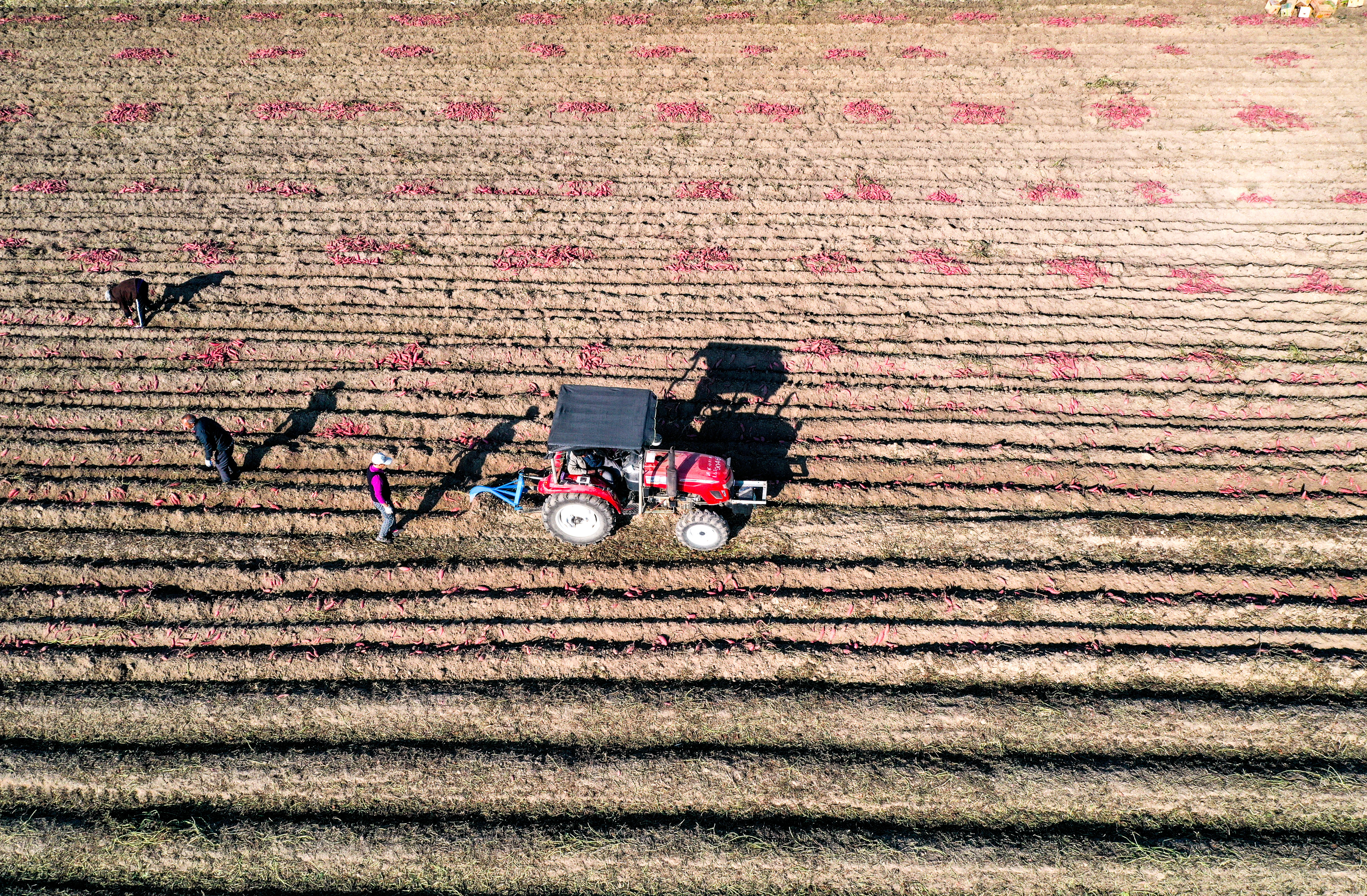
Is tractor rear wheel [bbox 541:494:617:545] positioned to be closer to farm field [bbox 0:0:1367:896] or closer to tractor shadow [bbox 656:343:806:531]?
farm field [bbox 0:0:1367:896]

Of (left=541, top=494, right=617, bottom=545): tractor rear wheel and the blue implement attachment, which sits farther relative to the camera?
the blue implement attachment

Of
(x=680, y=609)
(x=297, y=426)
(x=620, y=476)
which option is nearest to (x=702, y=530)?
(x=680, y=609)

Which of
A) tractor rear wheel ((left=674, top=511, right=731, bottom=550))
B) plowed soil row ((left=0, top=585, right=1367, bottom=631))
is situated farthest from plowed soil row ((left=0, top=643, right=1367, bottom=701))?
tractor rear wheel ((left=674, top=511, right=731, bottom=550))

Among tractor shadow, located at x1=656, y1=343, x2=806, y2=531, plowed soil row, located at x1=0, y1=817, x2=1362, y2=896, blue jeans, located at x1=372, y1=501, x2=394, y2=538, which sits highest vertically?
tractor shadow, located at x1=656, y1=343, x2=806, y2=531

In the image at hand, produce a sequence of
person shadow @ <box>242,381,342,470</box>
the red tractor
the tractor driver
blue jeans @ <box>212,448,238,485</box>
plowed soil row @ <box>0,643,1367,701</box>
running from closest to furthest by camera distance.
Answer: plowed soil row @ <box>0,643,1367,701</box> → the red tractor → the tractor driver → blue jeans @ <box>212,448,238,485</box> → person shadow @ <box>242,381,342,470</box>

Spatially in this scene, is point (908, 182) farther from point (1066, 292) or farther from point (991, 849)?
point (991, 849)

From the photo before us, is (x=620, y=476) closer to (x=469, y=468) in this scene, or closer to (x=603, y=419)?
(x=603, y=419)
